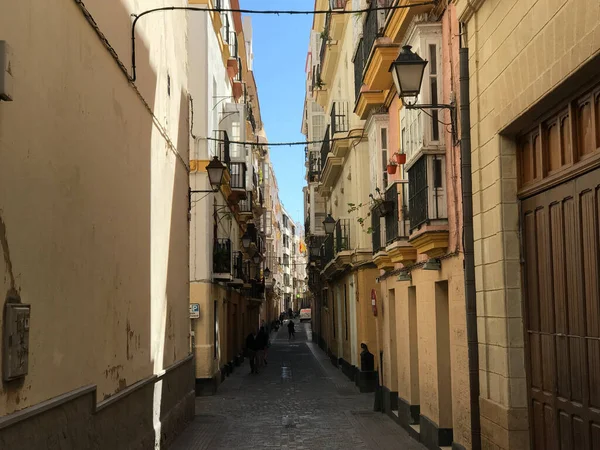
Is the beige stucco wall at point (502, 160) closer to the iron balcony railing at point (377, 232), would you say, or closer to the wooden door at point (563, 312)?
the wooden door at point (563, 312)

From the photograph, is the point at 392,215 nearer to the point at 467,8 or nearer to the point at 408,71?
the point at 408,71

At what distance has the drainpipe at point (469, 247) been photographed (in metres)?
8.91

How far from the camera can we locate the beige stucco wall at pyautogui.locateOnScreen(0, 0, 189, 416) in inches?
237

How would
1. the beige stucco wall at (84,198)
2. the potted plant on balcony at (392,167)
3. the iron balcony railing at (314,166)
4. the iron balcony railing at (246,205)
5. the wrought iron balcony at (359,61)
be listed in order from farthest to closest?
the iron balcony railing at (314,166) < the iron balcony railing at (246,205) < the wrought iron balcony at (359,61) < the potted plant on balcony at (392,167) < the beige stucco wall at (84,198)

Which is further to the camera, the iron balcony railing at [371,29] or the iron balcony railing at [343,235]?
the iron balcony railing at [343,235]

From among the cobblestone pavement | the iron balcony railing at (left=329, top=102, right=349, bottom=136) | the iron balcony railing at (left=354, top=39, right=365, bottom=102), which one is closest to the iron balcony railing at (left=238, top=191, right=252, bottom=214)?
the cobblestone pavement

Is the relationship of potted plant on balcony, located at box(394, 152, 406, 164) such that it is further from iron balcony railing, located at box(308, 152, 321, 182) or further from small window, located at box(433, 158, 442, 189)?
iron balcony railing, located at box(308, 152, 321, 182)

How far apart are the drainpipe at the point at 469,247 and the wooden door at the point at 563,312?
135 cm

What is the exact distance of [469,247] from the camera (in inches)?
354

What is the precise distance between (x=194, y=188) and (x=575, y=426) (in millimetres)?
15919

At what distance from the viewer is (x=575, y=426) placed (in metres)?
6.38

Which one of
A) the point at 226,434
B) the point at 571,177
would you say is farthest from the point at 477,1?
the point at 226,434

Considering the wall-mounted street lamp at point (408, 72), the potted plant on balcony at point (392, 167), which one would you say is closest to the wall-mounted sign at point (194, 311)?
the potted plant on balcony at point (392, 167)

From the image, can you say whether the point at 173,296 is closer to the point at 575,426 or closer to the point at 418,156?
the point at 418,156
